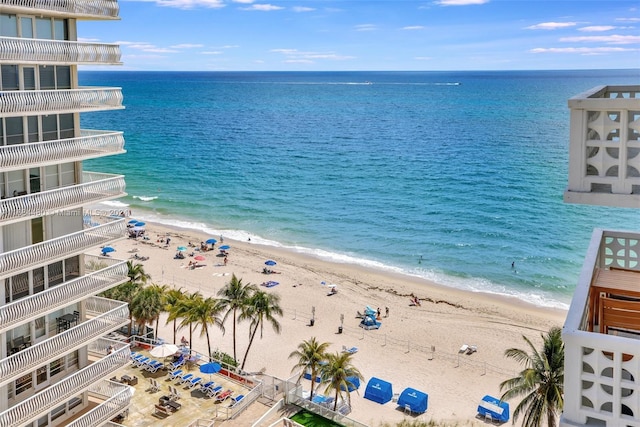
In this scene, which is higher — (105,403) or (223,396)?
(105,403)

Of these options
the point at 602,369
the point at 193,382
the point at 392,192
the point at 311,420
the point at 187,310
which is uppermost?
the point at 602,369

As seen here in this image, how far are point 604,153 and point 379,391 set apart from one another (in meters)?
23.1

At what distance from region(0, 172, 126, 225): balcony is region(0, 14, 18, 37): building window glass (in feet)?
13.8

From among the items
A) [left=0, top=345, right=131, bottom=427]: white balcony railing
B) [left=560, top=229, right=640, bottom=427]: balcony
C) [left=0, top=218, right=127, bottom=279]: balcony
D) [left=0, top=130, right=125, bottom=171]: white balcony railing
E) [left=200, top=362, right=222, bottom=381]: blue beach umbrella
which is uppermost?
[left=0, top=130, right=125, bottom=171]: white balcony railing

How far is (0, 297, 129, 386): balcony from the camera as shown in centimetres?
1669

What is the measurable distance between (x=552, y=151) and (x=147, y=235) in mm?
72176

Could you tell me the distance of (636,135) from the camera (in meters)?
8.01

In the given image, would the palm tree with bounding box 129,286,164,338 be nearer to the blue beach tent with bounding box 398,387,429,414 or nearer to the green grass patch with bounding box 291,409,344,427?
the green grass patch with bounding box 291,409,344,427

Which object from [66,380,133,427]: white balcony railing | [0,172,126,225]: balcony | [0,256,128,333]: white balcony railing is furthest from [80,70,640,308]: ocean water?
[0,172,126,225]: balcony

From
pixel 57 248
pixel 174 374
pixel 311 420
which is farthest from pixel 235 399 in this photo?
pixel 57 248

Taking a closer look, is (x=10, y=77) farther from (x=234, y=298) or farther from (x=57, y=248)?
(x=234, y=298)

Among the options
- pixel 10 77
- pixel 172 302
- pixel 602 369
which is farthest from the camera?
pixel 172 302

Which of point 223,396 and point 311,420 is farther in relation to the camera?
point 223,396

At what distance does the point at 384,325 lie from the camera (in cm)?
3978
